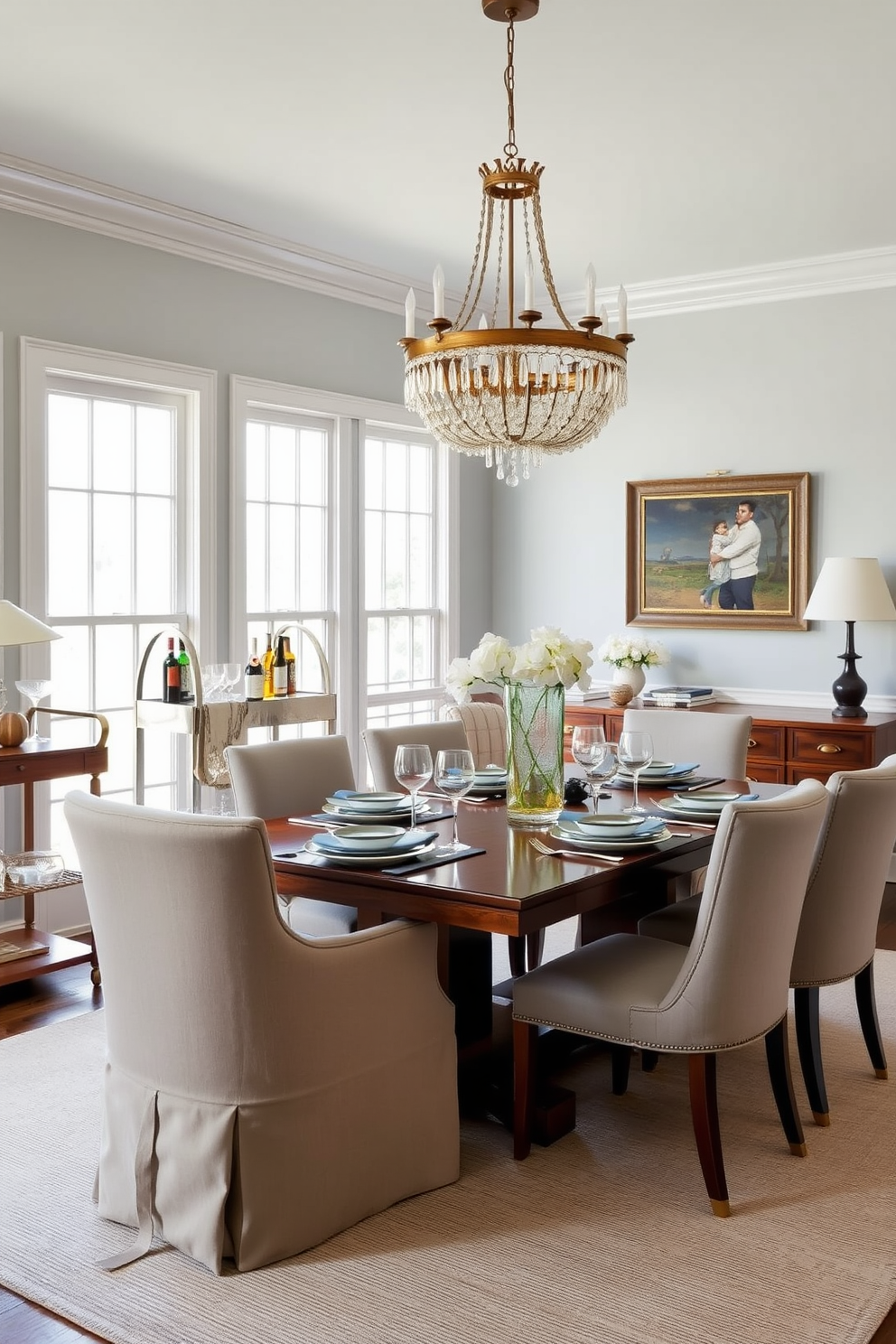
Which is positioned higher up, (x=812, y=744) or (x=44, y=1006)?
(x=812, y=744)

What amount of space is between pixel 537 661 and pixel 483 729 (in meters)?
1.41

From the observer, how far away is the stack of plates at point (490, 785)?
3613mm

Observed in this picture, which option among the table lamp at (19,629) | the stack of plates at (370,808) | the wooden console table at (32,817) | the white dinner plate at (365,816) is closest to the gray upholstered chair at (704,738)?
the stack of plates at (370,808)

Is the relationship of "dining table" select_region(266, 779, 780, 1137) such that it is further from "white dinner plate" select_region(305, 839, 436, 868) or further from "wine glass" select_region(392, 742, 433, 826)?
"wine glass" select_region(392, 742, 433, 826)

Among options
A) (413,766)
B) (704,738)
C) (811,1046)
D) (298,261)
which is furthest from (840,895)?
(298,261)

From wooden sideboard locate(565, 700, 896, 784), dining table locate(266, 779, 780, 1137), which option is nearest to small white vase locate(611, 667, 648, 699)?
wooden sideboard locate(565, 700, 896, 784)

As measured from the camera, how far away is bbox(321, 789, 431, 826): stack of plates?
309 cm

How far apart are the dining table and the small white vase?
91.5 inches

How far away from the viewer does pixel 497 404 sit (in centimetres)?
320

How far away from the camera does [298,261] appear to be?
532 cm

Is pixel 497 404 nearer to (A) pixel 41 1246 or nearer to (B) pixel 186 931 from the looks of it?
(B) pixel 186 931

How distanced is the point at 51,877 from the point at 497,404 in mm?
2238

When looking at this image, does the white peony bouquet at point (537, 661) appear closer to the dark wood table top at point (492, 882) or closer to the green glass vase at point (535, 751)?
the green glass vase at point (535, 751)

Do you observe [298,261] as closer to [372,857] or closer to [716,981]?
[372,857]
